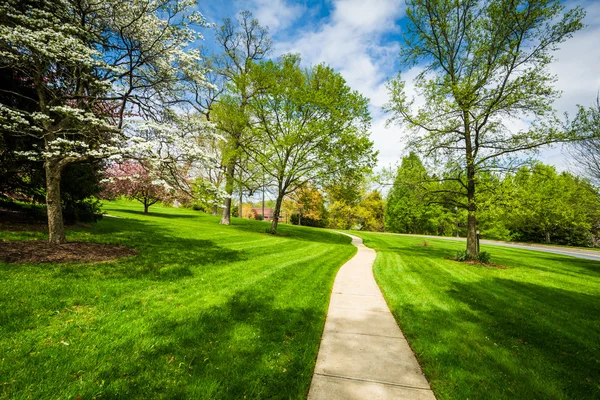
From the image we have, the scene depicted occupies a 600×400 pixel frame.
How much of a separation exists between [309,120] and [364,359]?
57.6 ft

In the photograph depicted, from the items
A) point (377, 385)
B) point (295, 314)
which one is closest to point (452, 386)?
point (377, 385)

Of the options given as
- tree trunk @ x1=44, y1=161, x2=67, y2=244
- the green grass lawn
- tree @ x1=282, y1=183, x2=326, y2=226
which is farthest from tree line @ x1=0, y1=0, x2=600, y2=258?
tree @ x1=282, y1=183, x2=326, y2=226

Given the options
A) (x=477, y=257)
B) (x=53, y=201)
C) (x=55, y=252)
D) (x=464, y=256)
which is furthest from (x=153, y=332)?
(x=477, y=257)

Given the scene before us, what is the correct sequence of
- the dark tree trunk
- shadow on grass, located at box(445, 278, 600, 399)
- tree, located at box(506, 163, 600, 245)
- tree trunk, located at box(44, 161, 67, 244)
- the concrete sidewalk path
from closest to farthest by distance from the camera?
the concrete sidewalk path
shadow on grass, located at box(445, 278, 600, 399)
tree trunk, located at box(44, 161, 67, 244)
tree, located at box(506, 163, 600, 245)
the dark tree trunk

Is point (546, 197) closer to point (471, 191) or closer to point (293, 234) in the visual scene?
point (471, 191)

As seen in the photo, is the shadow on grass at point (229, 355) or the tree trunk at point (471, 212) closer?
the shadow on grass at point (229, 355)

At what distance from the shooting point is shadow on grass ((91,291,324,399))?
120 inches

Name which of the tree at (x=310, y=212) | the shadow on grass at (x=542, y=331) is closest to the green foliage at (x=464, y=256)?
the shadow on grass at (x=542, y=331)

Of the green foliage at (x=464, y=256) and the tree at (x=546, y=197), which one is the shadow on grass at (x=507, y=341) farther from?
the green foliage at (x=464, y=256)

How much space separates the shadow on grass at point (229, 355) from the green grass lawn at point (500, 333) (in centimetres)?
191

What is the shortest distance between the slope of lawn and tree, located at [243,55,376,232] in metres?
12.9

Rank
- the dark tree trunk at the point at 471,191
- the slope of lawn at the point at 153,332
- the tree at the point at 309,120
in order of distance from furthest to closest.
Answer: the tree at the point at 309,120 < the dark tree trunk at the point at 471,191 < the slope of lawn at the point at 153,332

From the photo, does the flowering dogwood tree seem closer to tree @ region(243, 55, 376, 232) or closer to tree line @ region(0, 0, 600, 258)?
tree line @ region(0, 0, 600, 258)

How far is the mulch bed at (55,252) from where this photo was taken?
21.0ft
